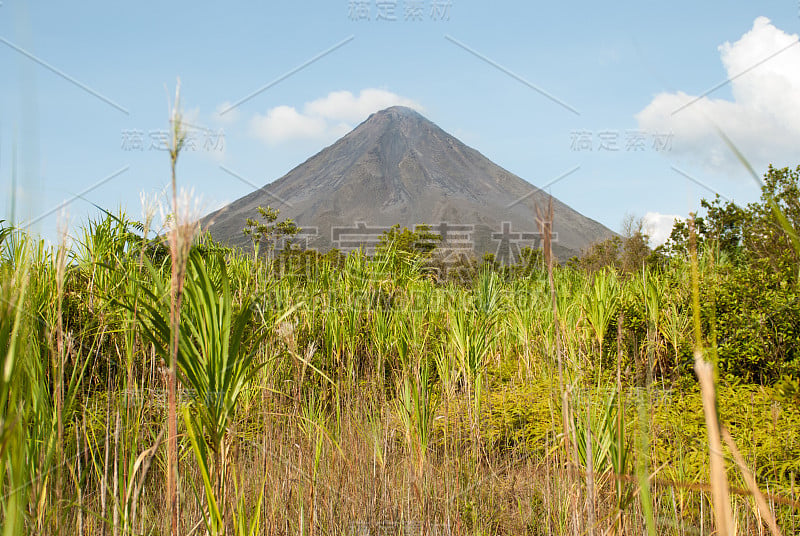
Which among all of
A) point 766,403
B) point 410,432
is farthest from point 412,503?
point 766,403

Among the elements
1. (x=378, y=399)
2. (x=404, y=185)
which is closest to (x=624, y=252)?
(x=378, y=399)

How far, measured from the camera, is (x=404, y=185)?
10756cm

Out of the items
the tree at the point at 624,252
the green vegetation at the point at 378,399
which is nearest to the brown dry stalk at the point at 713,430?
the green vegetation at the point at 378,399

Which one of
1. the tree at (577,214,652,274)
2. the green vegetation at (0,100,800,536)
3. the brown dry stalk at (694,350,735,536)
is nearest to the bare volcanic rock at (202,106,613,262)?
the tree at (577,214,652,274)

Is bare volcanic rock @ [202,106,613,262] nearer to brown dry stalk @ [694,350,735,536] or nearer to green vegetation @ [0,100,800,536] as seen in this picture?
green vegetation @ [0,100,800,536]

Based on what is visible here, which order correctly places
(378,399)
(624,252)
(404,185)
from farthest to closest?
(404,185) < (624,252) < (378,399)

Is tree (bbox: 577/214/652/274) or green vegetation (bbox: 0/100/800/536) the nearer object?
green vegetation (bbox: 0/100/800/536)

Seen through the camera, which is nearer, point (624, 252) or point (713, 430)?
point (713, 430)

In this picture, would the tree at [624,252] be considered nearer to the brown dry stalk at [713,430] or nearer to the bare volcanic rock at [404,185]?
the brown dry stalk at [713,430]

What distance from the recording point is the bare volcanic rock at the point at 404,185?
8675 cm

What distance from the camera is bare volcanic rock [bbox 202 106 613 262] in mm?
86750

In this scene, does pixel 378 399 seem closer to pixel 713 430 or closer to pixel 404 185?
pixel 713 430

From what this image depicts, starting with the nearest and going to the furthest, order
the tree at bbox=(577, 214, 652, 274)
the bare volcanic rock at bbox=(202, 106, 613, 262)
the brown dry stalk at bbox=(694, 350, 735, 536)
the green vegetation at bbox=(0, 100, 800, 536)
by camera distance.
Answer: the brown dry stalk at bbox=(694, 350, 735, 536), the green vegetation at bbox=(0, 100, 800, 536), the tree at bbox=(577, 214, 652, 274), the bare volcanic rock at bbox=(202, 106, 613, 262)

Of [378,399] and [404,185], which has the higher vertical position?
[404,185]
